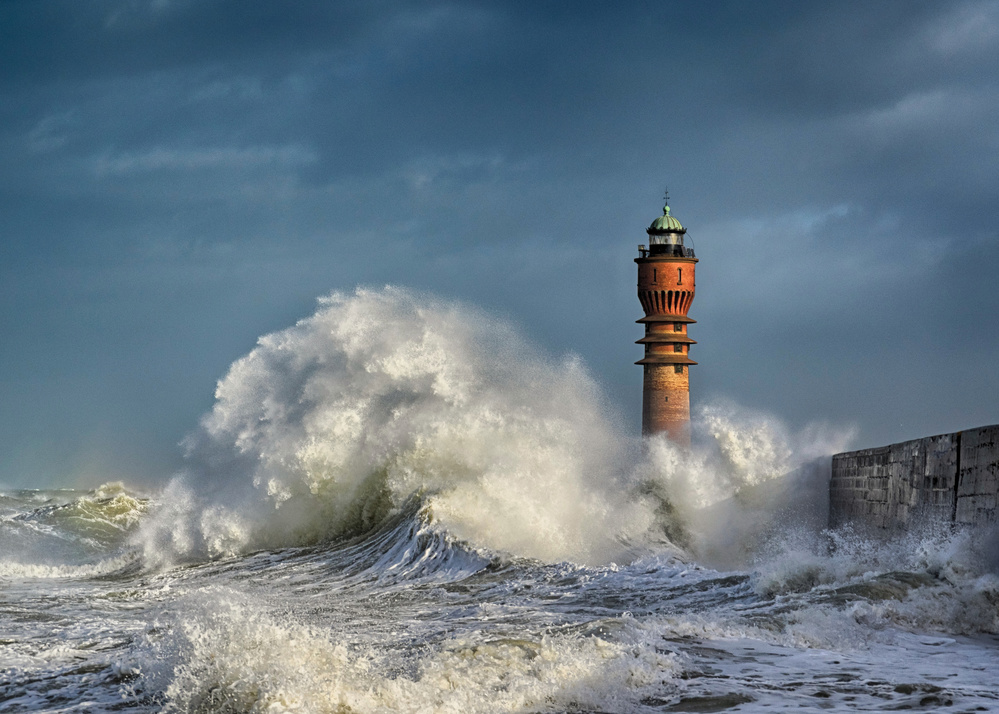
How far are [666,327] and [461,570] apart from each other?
13.6 meters

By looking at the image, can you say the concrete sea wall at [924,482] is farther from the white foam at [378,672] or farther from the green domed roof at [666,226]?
the green domed roof at [666,226]

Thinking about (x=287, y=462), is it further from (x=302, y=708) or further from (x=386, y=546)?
(x=302, y=708)

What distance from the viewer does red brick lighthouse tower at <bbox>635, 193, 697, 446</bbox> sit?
23047 millimetres

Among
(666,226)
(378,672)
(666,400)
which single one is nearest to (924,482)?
(378,672)

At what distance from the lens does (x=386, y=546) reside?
12961 mm

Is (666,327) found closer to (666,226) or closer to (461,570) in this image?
(666,226)

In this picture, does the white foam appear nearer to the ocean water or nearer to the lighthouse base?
the ocean water

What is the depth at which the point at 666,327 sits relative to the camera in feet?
77.9

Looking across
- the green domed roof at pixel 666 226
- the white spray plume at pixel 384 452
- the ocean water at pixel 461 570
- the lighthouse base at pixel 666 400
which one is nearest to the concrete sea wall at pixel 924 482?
the ocean water at pixel 461 570

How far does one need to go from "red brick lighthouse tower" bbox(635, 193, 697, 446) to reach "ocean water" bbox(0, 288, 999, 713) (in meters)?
1.83

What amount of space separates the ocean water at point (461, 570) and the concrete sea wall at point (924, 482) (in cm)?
31

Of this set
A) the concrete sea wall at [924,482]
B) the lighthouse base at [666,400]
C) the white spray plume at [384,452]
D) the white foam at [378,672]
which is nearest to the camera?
the white foam at [378,672]

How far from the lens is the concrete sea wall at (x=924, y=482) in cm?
895

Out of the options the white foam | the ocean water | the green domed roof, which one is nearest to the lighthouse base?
the ocean water
